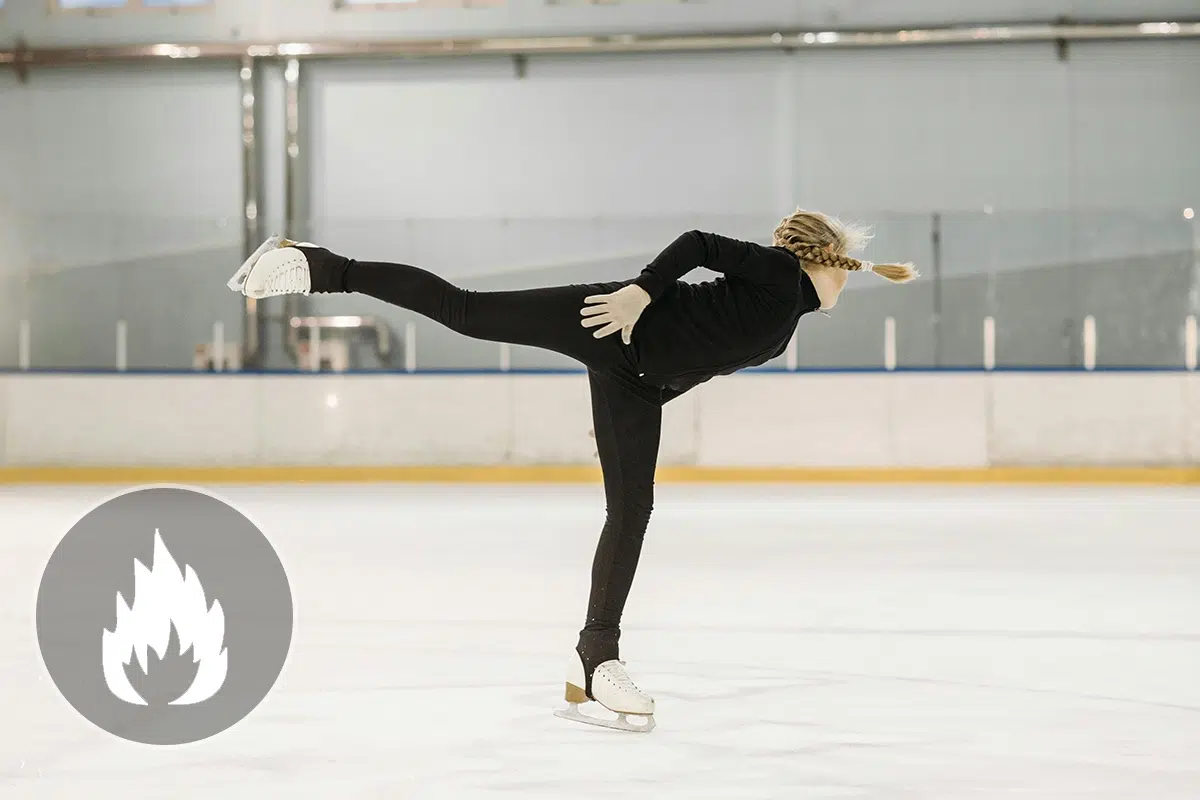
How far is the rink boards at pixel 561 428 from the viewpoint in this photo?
10.5 metres

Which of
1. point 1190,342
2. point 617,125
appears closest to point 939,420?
A: point 1190,342

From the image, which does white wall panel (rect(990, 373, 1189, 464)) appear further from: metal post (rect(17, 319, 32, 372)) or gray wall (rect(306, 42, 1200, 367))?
metal post (rect(17, 319, 32, 372))

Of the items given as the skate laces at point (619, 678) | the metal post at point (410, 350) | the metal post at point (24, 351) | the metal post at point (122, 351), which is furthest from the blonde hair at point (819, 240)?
the metal post at point (24, 351)

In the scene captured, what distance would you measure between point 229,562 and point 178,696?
2.87 meters

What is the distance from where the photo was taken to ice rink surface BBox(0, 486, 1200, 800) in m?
2.53

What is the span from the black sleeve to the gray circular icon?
1.18 meters

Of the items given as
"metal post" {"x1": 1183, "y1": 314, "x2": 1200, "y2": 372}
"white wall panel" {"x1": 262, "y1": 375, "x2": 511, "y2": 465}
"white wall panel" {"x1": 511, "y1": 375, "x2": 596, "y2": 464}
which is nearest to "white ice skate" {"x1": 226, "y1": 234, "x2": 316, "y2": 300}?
"white wall panel" {"x1": 511, "y1": 375, "x2": 596, "y2": 464}

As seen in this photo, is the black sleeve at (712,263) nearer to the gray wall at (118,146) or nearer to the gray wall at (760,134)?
the gray wall at (760,134)

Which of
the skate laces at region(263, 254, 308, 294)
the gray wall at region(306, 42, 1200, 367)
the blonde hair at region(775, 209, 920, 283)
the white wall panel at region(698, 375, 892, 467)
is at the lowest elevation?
the white wall panel at region(698, 375, 892, 467)

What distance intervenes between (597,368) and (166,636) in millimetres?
1095

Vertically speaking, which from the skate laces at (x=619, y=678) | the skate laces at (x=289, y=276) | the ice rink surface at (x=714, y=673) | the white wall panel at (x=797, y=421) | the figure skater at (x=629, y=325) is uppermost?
the skate laces at (x=289, y=276)

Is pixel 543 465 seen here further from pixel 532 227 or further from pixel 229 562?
pixel 229 562

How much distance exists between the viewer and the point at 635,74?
1359 cm

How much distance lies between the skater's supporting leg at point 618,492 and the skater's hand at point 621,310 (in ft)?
0.73
